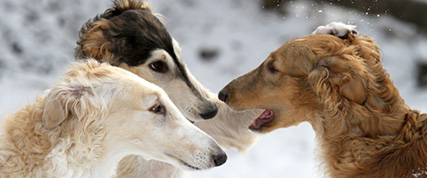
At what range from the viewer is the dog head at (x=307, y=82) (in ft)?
11.8

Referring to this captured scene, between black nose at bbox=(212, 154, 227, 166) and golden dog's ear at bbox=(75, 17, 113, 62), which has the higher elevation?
golden dog's ear at bbox=(75, 17, 113, 62)

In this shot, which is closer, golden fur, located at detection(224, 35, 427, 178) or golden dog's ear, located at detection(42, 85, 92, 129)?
golden dog's ear, located at detection(42, 85, 92, 129)

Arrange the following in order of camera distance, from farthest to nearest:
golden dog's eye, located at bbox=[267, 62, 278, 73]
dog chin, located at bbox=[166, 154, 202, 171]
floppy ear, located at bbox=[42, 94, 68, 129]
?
golden dog's eye, located at bbox=[267, 62, 278, 73], dog chin, located at bbox=[166, 154, 202, 171], floppy ear, located at bbox=[42, 94, 68, 129]

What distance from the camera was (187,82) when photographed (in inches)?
179

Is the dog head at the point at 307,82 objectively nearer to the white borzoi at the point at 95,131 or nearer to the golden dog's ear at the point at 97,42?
the white borzoi at the point at 95,131

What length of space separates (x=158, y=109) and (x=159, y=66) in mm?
Answer: 1067

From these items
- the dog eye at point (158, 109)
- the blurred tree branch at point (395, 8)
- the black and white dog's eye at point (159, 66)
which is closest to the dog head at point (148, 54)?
the black and white dog's eye at point (159, 66)

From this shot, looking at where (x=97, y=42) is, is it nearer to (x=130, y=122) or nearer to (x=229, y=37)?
(x=130, y=122)

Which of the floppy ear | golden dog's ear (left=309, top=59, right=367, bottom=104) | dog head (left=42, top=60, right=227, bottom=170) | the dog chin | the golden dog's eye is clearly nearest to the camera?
the floppy ear

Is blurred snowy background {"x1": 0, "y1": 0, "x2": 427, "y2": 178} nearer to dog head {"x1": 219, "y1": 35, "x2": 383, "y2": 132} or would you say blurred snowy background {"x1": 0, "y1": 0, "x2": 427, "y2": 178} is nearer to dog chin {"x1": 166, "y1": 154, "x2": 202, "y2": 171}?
dog head {"x1": 219, "y1": 35, "x2": 383, "y2": 132}

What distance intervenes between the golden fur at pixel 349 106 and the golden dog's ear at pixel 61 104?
1.40m

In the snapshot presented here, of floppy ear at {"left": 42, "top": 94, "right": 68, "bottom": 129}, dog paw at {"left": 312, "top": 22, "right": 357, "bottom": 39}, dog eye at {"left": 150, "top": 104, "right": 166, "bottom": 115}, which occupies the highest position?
dog paw at {"left": 312, "top": 22, "right": 357, "bottom": 39}

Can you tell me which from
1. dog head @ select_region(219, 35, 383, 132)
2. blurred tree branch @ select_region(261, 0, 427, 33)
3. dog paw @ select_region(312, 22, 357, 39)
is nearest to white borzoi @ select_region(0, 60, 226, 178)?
dog head @ select_region(219, 35, 383, 132)

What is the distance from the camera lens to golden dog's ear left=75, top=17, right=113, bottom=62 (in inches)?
177
